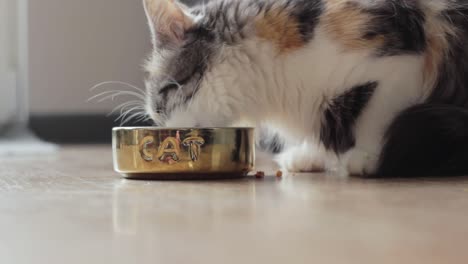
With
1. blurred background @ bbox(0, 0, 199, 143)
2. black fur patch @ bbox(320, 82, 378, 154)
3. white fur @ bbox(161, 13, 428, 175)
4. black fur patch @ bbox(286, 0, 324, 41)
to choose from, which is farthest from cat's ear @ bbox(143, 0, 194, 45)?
blurred background @ bbox(0, 0, 199, 143)

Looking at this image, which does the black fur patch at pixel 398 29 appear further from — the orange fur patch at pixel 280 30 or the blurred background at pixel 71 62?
the blurred background at pixel 71 62

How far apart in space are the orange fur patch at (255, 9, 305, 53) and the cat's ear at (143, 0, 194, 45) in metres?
0.17

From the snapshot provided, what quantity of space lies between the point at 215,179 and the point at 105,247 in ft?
2.32

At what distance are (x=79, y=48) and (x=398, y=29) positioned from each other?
2635mm

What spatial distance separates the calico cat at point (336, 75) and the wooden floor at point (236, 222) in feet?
0.37

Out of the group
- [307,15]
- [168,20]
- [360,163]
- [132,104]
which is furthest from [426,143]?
[132,104]

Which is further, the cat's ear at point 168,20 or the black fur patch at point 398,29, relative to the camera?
the cat's ear at point 168,20

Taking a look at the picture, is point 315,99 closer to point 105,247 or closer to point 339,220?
point 339,220

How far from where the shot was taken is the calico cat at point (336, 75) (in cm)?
138

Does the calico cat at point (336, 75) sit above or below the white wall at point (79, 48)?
below

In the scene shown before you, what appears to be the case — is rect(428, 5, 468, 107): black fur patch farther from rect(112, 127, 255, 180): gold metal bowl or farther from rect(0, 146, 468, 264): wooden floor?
rect(112, 127, 255, 180): gold metal bowl

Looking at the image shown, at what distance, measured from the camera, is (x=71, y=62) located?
377 cm

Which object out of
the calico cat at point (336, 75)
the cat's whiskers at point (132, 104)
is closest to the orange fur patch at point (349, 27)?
the calico cat at point (336, 75)

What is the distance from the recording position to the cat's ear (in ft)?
5.08
